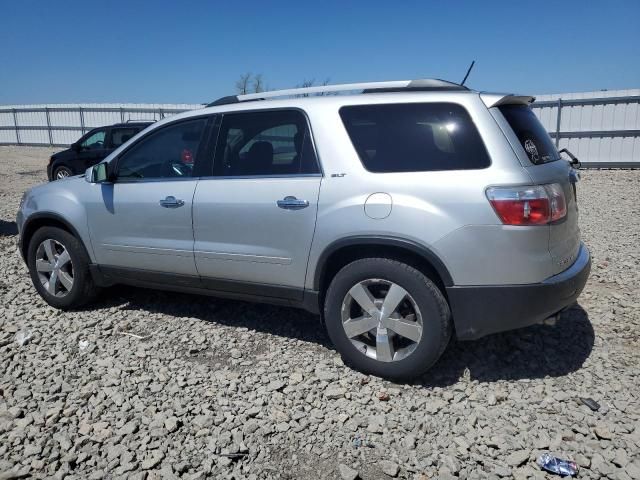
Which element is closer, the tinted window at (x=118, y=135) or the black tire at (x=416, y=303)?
the black tire at (x=416, y=303)

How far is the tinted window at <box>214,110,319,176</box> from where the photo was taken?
11.4 ft

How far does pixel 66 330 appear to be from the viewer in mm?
4203

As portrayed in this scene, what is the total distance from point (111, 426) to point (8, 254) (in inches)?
189

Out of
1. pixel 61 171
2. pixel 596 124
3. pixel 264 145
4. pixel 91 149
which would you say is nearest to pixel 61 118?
pixel 61 171

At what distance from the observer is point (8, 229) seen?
8.05 meters

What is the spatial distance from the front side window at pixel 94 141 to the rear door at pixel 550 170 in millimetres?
11524

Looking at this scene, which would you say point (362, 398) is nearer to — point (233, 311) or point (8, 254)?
point (233, 311)

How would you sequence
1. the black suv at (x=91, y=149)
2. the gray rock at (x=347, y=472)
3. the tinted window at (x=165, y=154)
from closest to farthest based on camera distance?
1. the gray rock at (x=347, y=472)
2. the tinted window at (x=165, y=154)
3. the black suv at (x=91, y=149)

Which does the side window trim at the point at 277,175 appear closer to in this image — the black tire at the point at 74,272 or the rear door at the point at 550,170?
the rear door at the point at 550,170

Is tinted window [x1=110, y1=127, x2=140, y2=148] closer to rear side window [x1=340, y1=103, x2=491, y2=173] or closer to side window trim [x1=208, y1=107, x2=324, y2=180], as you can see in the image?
side window trim [x1=208, y1=107, x2=324, y2=180]

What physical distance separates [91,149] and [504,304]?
12294mm

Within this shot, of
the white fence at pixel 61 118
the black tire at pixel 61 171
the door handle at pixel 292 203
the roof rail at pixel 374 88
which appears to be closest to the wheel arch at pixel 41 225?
the roof rail at pixel 374 88

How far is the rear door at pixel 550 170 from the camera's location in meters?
2.94

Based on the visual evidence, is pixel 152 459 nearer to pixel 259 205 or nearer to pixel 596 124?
pixel 259 205
